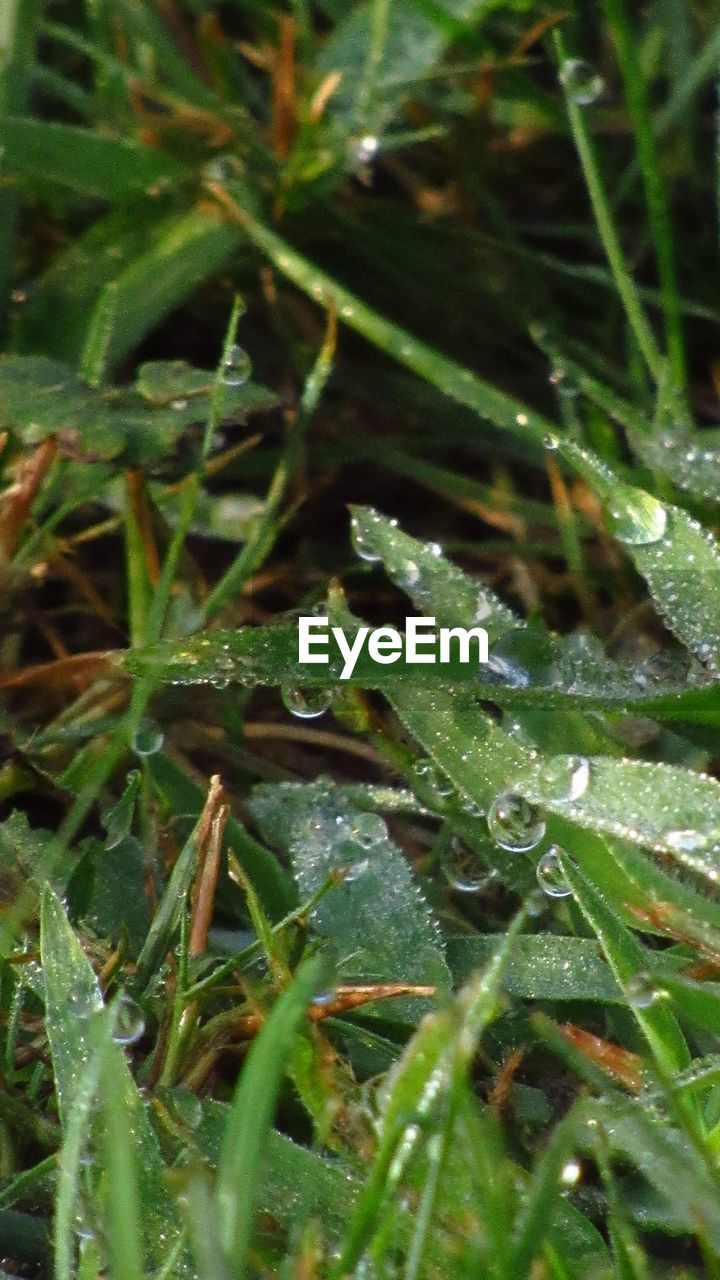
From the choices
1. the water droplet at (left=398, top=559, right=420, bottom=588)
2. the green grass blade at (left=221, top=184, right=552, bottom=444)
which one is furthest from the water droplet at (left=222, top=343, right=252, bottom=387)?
the water droplet at (left=398, top=559, right=420, bottom=588)

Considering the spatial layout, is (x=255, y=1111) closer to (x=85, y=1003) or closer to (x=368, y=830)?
(x=85, y=1003)

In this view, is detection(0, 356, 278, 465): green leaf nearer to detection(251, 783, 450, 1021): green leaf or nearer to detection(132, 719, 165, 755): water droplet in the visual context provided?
detection(132, 719, 165, 755): water droplet

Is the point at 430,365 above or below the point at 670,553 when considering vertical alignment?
above

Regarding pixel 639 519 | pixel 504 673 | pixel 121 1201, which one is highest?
pixel 639 519

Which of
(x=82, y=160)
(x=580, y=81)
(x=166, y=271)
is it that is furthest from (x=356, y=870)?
(x=580, y=81)

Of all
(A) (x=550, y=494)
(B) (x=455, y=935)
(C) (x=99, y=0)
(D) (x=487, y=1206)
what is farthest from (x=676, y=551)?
(C) (x=99, y=0)

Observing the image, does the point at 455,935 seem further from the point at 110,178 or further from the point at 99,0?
the point at 99,0
